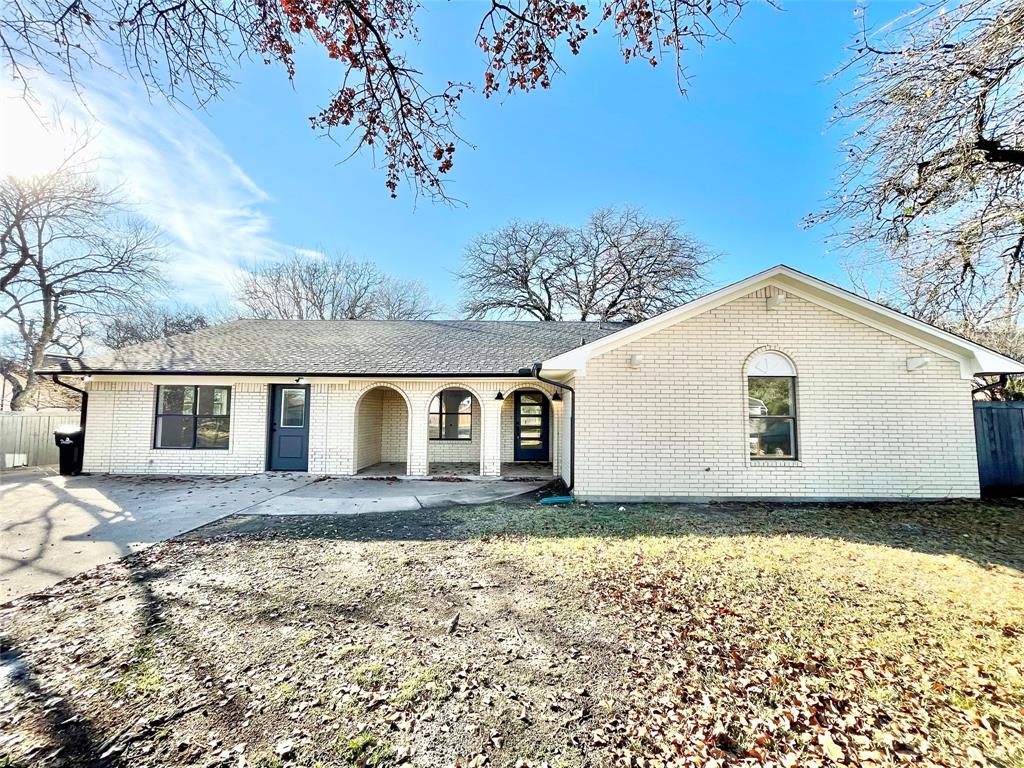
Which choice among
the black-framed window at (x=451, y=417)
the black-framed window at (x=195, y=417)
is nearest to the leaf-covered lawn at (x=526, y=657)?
the black-framed window at (x=195, y=417)

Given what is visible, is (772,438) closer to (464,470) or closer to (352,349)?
(464,470)

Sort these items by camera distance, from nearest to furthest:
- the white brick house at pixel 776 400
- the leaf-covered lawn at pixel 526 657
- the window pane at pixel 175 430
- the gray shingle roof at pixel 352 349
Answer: the leaf-covered lawn at pixel 526 657, the white brick house at pixel 776 400, the gray shingle roof at pixel 352 349, the window pane at pixel 175 430

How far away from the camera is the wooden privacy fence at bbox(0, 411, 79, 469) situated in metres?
12.2

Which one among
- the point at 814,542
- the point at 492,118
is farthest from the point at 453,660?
the point at 814,542

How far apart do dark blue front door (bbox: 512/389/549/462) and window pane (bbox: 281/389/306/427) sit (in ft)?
20.1

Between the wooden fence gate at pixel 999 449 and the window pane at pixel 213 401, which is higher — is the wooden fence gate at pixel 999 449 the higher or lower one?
the lower one

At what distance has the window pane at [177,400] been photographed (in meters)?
11.1

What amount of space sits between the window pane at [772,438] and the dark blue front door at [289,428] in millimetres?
10563

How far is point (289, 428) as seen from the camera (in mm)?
11039

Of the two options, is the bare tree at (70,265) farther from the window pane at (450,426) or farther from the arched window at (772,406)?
the arched window at (772,406)

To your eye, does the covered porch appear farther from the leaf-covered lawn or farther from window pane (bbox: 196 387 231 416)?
the leaf-covered lawn

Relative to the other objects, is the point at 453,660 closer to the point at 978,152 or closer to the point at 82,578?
the point at 82,578

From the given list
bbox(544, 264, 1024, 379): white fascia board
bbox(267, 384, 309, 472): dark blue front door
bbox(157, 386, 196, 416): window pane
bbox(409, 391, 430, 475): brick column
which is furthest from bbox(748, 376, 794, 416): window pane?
bbox(157, 386, 196, 416): window pane

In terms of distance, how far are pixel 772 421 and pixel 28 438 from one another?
67.1 ft
